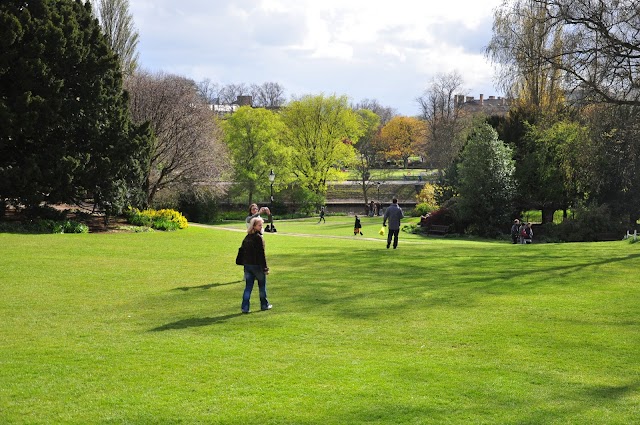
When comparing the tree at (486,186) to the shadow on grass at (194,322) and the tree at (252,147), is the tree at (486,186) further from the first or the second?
the shadow on grass at (194,322)

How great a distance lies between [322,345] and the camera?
9.88 meters

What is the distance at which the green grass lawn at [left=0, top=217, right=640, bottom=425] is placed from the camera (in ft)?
23.4

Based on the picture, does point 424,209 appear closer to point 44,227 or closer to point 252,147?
point 252,147

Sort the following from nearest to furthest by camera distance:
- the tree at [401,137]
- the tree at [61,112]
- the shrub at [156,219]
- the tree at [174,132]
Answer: the tree at [61,112], the shrub at [156,219], the tree at [174,132], the tree at [401,137]

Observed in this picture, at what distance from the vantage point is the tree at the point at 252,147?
6606 cm

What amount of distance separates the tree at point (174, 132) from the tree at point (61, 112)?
411 inches

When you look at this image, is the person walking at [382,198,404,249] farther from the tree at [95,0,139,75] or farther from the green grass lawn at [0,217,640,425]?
the tree at [95,0,139,75]

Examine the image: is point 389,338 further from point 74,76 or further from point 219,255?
point 74,76

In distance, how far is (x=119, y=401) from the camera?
728 centimetres

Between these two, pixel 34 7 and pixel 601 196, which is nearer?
pixel 34 7

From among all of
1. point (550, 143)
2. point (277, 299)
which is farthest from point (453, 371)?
point (550, 143)

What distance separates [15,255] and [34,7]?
1378 cm

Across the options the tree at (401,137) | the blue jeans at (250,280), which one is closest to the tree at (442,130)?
the tree at (401,137)

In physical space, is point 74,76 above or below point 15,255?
above
